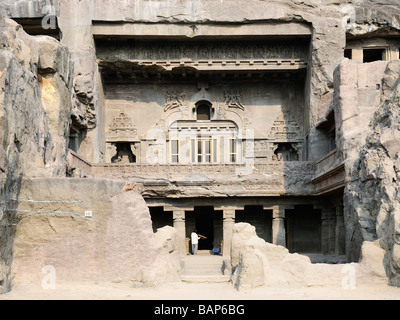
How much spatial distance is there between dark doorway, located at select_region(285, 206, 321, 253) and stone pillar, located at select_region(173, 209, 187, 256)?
193 inches

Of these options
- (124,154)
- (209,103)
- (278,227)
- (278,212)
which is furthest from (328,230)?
(124,154)

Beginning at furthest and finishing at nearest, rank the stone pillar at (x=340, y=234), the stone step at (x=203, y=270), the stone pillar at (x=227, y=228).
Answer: the stone pillar at (x=227, y=228) < the stone pillar at (x=340, y=234) < the stone step at (x=203, y=270)

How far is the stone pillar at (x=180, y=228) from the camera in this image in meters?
19.8

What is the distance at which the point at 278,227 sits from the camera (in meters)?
20.5

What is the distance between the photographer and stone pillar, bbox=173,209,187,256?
19844 mm

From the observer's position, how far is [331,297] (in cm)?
855

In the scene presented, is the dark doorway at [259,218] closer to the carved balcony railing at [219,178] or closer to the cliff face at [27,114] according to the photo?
the carved balcony railing at [219,178]

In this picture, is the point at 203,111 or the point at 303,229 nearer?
the point at 303,229

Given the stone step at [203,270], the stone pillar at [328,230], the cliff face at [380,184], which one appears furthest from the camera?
the stone pillar at [328,230]

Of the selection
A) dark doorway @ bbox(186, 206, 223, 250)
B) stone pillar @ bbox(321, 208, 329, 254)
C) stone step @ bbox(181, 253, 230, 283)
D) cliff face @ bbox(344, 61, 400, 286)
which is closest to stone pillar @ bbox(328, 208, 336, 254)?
stone pillar @ bbox(321, 208, 329, 254)

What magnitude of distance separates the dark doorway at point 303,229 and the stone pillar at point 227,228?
125 inches

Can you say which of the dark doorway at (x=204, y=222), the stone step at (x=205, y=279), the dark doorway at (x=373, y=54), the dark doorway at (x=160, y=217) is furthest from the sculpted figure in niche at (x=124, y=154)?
the stone step at (x=205, y=279)

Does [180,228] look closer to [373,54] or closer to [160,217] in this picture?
[160,217]

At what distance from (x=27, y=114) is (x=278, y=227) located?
40.9ft
